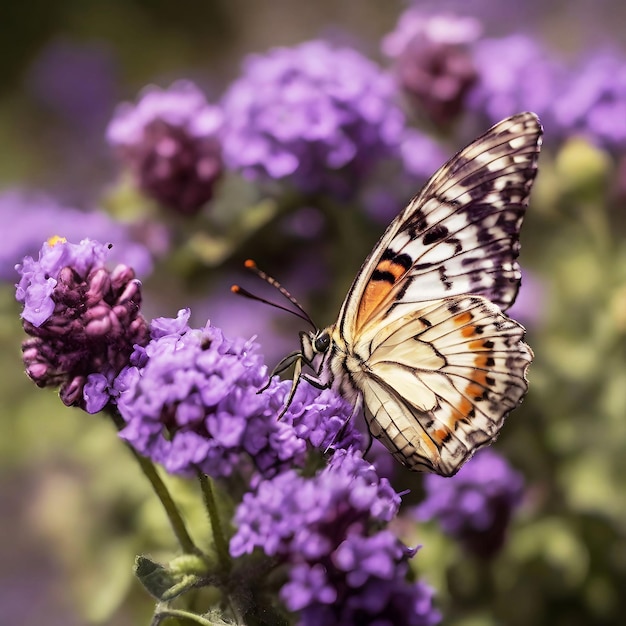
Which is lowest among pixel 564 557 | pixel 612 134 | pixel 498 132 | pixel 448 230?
pixel 564 557

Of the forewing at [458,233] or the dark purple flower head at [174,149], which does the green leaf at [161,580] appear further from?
the dark purple flower head at [174,149]

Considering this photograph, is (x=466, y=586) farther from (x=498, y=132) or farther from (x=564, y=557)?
(x=498, y=132)

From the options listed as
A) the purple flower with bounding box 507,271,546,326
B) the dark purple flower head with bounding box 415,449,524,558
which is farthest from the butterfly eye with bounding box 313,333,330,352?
the purple flower with bounding box 507,271,546,326

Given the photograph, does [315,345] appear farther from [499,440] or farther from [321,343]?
[499,440]

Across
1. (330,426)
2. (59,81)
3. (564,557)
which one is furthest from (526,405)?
(59,81)

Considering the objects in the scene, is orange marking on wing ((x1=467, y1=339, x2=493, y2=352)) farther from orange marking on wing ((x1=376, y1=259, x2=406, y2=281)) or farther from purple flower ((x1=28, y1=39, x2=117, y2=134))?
purple flower ((x1=28, y1=39, x2=117, y2=134))

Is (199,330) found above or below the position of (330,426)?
above
